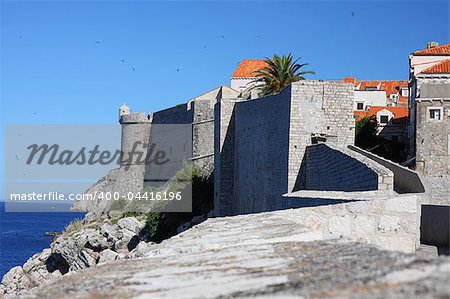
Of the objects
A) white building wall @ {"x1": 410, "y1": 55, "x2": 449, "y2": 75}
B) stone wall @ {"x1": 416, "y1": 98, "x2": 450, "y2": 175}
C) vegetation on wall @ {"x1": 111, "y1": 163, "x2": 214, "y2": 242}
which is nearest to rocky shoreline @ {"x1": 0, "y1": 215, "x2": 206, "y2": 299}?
vegetation on wall @ {"x1": 111, "y1": 163, "x2": 214, "y2": 242}

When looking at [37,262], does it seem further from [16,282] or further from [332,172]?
[332,172]

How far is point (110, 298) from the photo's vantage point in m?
2.25

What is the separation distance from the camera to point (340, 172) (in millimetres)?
12594

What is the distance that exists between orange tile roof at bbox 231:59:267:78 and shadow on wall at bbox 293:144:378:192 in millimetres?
38083

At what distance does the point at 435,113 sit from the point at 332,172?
14.6 metres

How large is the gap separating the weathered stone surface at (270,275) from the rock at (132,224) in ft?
81.3

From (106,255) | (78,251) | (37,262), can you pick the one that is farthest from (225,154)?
(37,262)

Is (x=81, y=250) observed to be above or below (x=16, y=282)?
above

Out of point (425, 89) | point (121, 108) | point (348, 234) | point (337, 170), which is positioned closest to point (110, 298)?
point (348, 234)

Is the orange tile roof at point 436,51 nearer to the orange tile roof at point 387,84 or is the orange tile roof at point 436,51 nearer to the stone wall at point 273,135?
the stone wall at point 273,135

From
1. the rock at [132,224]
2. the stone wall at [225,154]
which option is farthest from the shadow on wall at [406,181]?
the rock at [132,224]

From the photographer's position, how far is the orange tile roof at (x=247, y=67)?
178 feet

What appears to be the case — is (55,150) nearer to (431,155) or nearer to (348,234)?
(431,155)

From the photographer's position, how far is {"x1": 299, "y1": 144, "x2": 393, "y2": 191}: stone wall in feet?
32.0
